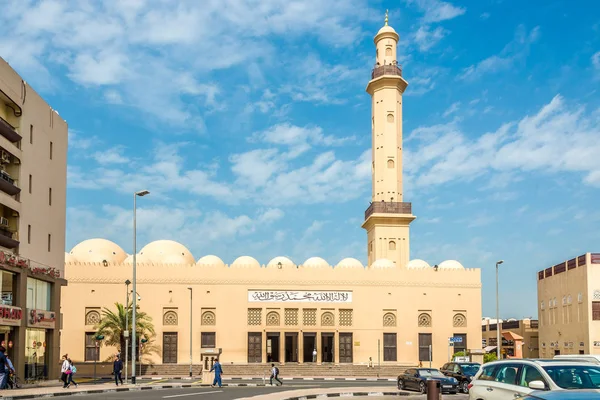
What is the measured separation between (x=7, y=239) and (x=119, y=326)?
66.6 ft

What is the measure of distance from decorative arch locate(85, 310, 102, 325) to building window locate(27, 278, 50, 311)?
698 inches

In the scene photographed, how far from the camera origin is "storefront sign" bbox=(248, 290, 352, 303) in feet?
174

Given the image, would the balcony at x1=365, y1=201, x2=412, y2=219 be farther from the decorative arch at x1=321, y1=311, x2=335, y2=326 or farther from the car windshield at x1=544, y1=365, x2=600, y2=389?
the car windshield at x1=544, y1=365, x2=600, y2=389

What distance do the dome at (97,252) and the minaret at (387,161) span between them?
2022 centimetres

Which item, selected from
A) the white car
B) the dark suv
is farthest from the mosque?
the white car

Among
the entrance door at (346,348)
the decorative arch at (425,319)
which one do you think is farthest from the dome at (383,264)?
the entrance door at (346,348)

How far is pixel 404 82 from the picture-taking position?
59156mm

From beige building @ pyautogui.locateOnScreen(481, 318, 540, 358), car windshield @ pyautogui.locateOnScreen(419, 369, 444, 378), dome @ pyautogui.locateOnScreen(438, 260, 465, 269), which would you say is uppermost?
dome @ pyautogui.locateOnScreen(438, 260, 465, 269)

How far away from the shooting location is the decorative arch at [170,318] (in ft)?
172

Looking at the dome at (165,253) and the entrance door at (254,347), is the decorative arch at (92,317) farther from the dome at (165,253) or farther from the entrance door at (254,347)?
the entrance door at (254,347)

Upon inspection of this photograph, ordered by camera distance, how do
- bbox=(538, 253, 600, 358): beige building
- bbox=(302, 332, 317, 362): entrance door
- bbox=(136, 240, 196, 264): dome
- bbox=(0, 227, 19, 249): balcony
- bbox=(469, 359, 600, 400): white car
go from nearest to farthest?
bbox=(469, 359, 600, 400): white car
bbox=(0, 227, 19, 249): balcony
bbox=(538, 253, 600, 358): beige building
bbox=(302, 332, 317, 362): entrance door
bbox=(136, 240, 196, 264): dome

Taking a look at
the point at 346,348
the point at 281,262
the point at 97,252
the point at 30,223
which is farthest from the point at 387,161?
the point at 30,223

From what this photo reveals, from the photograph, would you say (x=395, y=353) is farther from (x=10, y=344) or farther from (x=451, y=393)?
(x=10, y=344)

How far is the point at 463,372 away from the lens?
2992 centimetres
